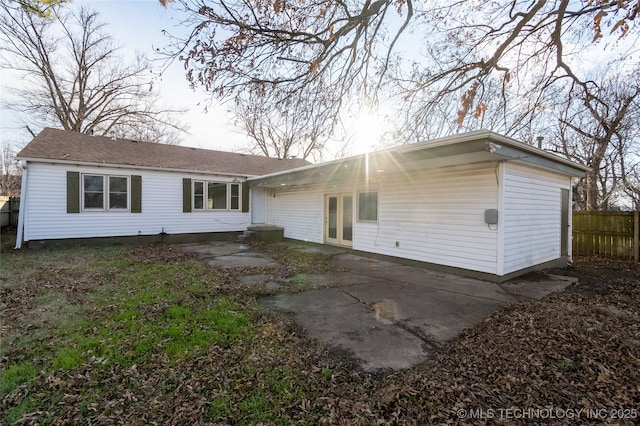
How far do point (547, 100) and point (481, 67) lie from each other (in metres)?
2.44

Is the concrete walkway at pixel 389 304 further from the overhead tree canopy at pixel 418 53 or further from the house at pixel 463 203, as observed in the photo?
the overhead tree canopy at pixel 418 53

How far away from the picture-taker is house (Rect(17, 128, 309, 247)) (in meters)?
9.43

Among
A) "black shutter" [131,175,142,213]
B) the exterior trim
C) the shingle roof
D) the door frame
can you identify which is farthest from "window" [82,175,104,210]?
the door frame

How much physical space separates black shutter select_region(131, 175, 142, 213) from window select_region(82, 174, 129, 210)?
178 mm

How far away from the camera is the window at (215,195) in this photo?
12367 millimetres

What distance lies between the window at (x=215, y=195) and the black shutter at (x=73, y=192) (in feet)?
11.1

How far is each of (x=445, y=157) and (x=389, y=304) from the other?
3.20 metres

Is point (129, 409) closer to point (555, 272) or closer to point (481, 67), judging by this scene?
point (481, 67)

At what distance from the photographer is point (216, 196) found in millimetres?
12922

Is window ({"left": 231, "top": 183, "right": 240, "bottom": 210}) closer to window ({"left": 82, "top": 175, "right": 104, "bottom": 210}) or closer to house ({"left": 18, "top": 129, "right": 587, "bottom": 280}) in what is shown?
house ({"left": 18, "top": 129, "right": 587, "bottom": 280})

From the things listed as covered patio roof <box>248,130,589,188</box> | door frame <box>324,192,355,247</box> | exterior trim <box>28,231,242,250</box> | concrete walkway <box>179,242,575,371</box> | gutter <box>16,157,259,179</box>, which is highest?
gutter <box>16,157,259,179</box>

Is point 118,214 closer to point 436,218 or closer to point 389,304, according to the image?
point 389,304

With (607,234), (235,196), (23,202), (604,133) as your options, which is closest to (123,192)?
(23,202)

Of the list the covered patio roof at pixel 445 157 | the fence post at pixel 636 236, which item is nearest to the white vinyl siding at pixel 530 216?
the covered patio roof at pixel 445 157
